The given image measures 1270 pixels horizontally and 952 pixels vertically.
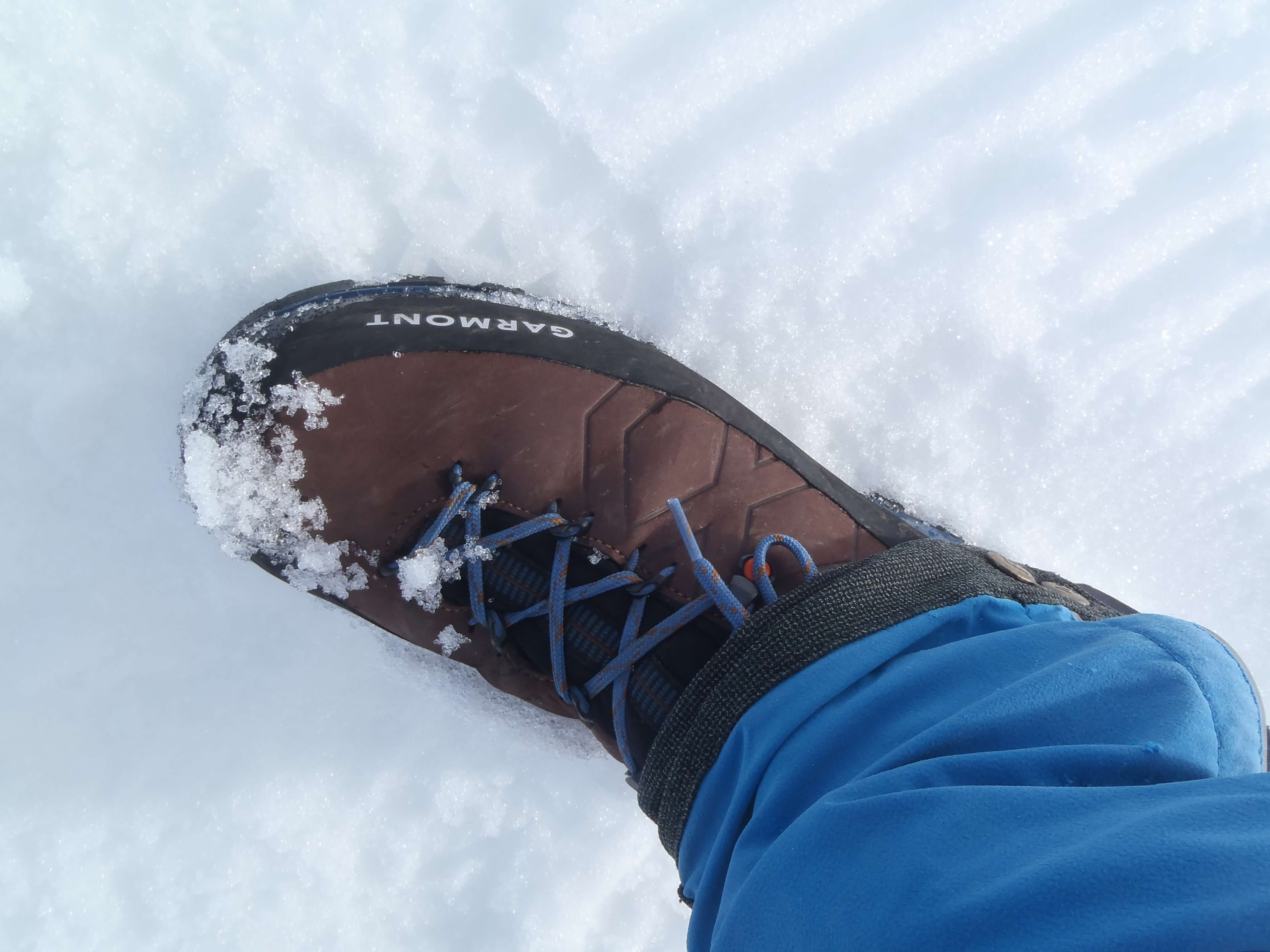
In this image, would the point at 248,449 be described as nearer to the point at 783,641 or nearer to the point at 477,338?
the point at 477,338

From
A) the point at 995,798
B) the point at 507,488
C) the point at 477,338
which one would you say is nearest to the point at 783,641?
the point at 995,798

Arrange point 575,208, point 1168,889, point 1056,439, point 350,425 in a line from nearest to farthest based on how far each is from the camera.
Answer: point 1168,889, point 350,425, point 575,208, point 1056,439

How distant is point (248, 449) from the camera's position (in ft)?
3.12

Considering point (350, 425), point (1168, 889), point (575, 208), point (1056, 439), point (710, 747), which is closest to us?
point (1168, 889)

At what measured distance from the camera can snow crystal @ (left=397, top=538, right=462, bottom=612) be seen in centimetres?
98

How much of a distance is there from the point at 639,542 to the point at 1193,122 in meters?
1.01

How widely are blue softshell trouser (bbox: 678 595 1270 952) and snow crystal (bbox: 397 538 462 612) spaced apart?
0.41 meters

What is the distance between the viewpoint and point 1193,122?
1.23 meters

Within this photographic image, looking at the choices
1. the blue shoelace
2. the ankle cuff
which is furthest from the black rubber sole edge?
the ankle cuff

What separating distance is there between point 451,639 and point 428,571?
0.12 metres

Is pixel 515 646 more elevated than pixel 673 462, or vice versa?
pixel 673 462

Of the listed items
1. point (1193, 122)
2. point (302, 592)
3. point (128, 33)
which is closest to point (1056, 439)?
A: point (1193, 122)

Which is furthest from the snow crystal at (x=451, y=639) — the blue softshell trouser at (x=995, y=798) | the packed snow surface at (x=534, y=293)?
the blue softshell trouser at (x=995, y=798)

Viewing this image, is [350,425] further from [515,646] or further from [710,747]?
[710,747]
